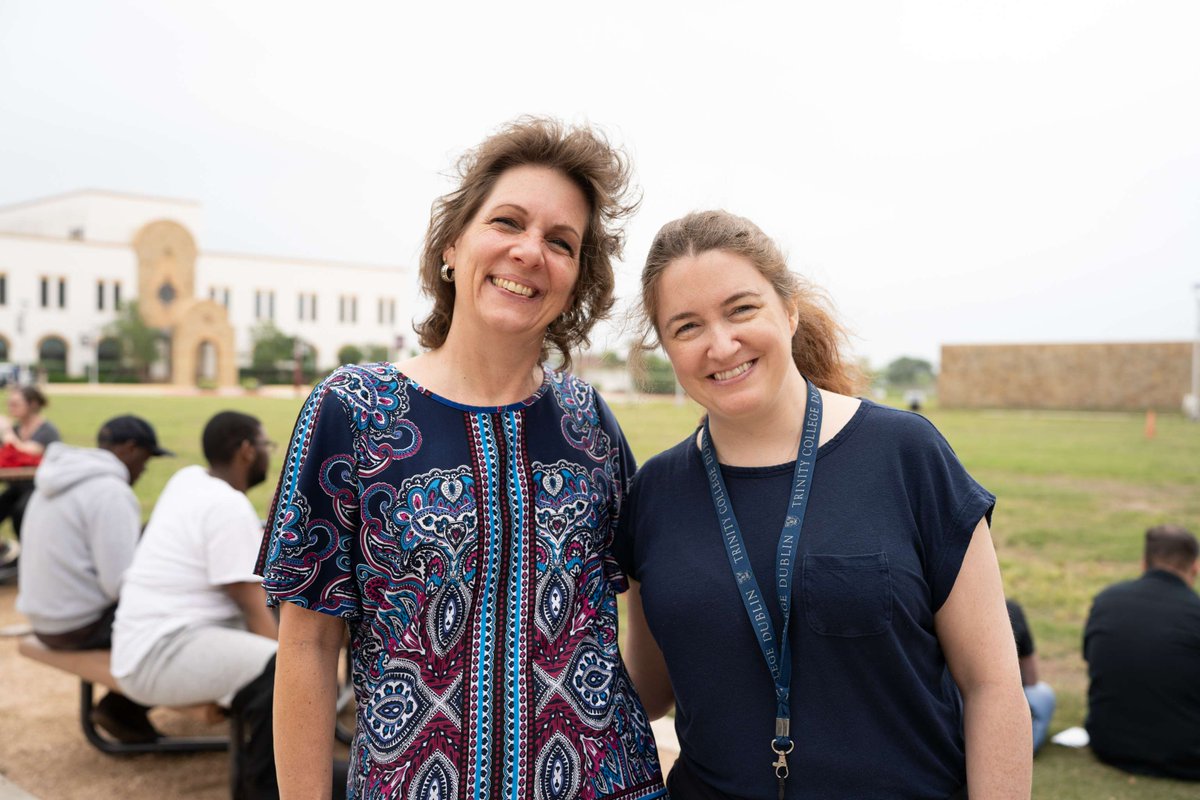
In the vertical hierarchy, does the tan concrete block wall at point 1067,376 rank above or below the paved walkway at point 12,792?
above

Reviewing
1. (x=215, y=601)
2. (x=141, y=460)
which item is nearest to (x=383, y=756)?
(x=215, y=601)

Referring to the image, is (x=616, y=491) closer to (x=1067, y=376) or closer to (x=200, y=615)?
(x=200, y=615)

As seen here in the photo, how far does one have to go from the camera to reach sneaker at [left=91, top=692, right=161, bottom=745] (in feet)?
15.0

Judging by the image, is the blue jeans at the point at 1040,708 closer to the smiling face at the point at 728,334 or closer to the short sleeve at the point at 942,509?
the short sleeve at the point at 942,509

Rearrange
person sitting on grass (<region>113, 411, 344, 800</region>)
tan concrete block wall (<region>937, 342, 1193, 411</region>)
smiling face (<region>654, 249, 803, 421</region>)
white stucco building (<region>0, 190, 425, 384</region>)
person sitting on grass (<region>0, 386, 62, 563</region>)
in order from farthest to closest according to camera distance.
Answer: white stucco building (<region>0, 190, 425, 384</region>), tan concrete block wall (<region>937, 342, 1193, 411</region>), person sitting on grass (<region>0, 386, 62, 563</region>), person sitting on grass (<region>113, 411, 344, 800</region>), smiling face (<region>654, 249, 803, 421</region>)

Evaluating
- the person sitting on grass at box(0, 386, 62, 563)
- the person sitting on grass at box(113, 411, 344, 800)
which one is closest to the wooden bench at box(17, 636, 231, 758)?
the person sitting on grass at box(113, 411, 344, 800)

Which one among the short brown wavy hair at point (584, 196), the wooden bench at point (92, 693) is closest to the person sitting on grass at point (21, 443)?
the wooden bench at point (92, 693)

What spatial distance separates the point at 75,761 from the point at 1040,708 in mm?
4535

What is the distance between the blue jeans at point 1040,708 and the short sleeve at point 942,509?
3.35 meters

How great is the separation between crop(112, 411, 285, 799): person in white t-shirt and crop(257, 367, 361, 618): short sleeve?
2.12 metres

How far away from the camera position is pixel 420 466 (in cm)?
187

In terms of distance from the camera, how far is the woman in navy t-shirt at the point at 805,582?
1757 millimetres

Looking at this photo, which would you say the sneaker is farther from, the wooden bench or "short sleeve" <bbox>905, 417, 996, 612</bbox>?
"short sleeve" <bbox>905, 417, 996, 612</bbox>

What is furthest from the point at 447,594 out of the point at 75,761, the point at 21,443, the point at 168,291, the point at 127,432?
the point at 168,291
